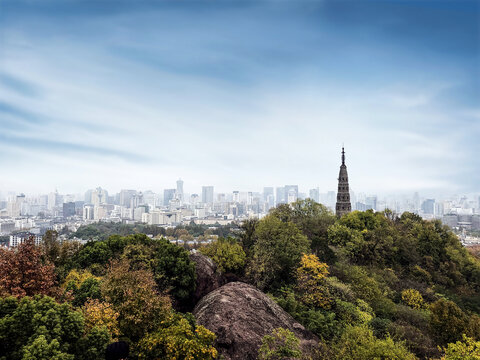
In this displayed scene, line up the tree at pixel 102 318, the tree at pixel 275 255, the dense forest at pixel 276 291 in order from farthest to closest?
1. the tree at pixel 275 255
2. the tree at pixel 102 318
3. the dense forest at pixel 276 291

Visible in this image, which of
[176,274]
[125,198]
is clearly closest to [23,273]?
[176,274]

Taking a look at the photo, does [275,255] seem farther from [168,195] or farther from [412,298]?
[168,195]

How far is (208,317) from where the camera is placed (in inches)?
410

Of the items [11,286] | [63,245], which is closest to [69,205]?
[63,245]

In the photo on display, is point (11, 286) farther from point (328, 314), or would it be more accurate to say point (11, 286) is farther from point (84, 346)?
point (328, 314)

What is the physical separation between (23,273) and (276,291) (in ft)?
42.0

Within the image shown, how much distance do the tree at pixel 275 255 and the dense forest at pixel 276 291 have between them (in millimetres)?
84

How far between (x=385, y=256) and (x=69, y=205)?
156904mm

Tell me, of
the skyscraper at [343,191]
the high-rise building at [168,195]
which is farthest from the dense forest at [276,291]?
the high-rise building at [168,195]

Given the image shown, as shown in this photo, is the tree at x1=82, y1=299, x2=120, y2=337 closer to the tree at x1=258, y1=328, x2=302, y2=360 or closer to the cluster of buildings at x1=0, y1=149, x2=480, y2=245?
the tree at x1=258, y1=328, x2=302, y2=360

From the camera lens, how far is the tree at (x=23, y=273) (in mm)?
8406

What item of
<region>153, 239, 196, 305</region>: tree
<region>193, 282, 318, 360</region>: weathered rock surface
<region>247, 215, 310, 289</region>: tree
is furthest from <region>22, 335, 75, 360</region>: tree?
<region>247, 215, 310, 289</region>: tree

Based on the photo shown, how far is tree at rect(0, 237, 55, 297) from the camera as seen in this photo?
841cm

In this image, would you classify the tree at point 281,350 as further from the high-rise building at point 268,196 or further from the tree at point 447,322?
the high-rise building at point 268,196
